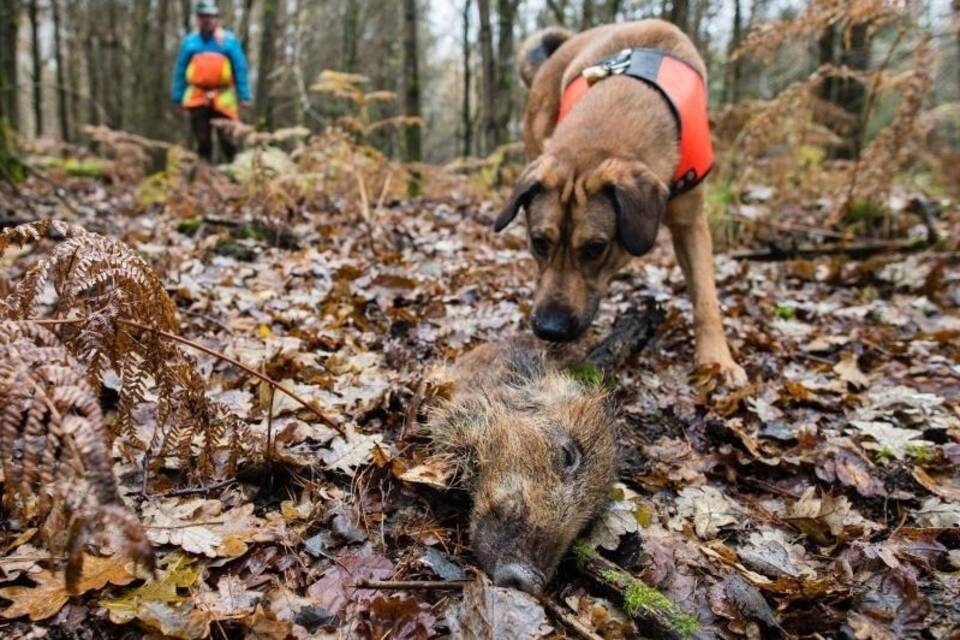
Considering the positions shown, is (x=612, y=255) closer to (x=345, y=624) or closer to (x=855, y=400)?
(x=855, y=400)

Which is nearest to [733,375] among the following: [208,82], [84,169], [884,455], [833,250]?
[884,455]

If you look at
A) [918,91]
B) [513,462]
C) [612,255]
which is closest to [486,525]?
[513,462]

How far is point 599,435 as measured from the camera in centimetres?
247

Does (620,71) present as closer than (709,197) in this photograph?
Yes

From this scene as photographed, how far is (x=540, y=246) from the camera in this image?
4219mm

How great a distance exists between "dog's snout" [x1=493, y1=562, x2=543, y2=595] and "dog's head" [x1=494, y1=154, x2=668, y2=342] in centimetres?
188

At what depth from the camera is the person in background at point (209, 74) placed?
10.9 m

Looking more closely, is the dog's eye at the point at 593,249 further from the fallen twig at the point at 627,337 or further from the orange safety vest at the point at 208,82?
the orange safety vest at the point at 208,82

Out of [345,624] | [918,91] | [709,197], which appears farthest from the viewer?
[709,197]

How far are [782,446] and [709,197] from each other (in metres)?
5.17

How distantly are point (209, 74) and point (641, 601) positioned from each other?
1120cm

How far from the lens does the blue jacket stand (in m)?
11.0

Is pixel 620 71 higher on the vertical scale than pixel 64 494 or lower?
higher

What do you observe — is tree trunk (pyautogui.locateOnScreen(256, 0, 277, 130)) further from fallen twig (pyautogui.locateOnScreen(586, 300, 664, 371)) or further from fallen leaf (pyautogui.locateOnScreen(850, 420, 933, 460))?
fallen leaf (pyautogui.locateOnScreen(850, 420, 933, 460))
